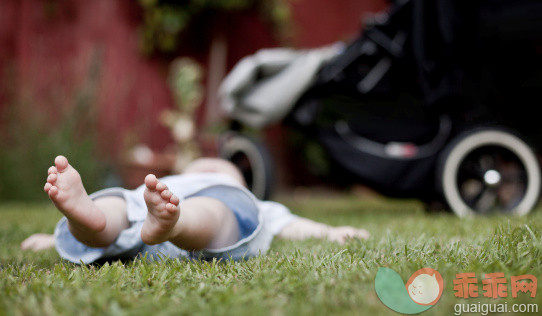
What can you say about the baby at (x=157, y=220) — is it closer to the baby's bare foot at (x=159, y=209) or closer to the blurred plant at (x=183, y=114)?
the baby's bare foot at (x=159, y=209)

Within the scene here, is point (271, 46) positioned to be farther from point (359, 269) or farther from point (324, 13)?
point (359, 269)

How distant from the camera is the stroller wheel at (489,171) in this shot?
1.70 meters

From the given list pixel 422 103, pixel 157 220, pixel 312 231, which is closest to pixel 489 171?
Answer: pixel 422 103

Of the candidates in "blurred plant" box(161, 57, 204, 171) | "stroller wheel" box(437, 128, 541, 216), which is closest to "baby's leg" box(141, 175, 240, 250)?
"stroller wheel" box(437, 128, 541, 216)

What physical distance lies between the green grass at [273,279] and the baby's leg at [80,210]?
89mm

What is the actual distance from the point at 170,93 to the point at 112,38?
65cm

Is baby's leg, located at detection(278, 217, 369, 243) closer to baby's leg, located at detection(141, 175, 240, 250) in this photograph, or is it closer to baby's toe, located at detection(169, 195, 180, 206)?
baby's leg, located at detection(141, 175, 240, 250)

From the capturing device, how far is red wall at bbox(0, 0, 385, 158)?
10.2ft

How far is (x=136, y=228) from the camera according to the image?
1067 mm

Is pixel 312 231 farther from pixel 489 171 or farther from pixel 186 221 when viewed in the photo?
pixel 489 171

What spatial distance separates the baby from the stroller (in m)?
0.72

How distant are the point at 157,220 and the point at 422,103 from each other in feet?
5.33

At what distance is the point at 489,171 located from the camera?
1.75 meters

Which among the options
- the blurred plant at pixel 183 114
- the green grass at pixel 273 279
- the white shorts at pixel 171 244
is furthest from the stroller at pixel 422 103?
the blurred plant at pixel 183 114
